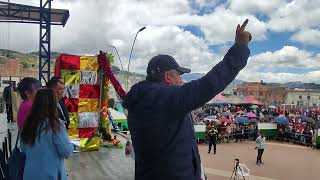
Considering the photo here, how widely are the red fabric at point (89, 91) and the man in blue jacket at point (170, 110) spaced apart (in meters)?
9.68

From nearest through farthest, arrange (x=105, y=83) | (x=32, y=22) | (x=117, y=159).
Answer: (x=117, y=159), (x=105, y=83), (x=32, y=22)

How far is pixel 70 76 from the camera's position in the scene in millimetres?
11938

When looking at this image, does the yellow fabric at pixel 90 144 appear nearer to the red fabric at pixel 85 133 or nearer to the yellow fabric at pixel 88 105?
the red fabric at pixel 85 133

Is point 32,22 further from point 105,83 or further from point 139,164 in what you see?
point 139,164

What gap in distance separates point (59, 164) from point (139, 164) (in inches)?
51.2

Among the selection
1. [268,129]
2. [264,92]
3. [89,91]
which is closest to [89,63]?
[89,91]

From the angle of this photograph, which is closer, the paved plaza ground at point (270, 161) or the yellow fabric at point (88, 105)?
the yellow fabric at point (88, 105)

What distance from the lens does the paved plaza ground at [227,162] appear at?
858 cm

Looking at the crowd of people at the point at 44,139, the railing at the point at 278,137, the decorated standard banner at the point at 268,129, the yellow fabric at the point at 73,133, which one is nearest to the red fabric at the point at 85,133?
the yellow fabric at the point at 73,133

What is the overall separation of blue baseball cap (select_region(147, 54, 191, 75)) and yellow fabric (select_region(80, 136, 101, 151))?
29.4 feet

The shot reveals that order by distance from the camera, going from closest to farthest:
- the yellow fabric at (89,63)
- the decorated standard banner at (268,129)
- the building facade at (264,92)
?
1. the yellow fabric at (89,63)
2. the decorated standard banner at (268,129)
3. the building facade at (264,92)

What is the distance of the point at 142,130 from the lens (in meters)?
2.49

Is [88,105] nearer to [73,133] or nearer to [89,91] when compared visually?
[89,91]

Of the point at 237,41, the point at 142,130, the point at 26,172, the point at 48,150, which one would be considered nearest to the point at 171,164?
the point at 142,130
